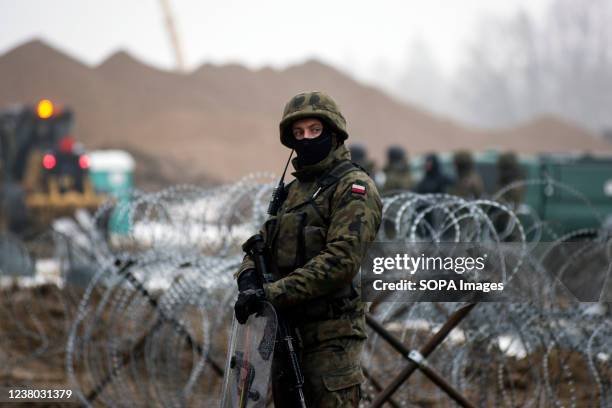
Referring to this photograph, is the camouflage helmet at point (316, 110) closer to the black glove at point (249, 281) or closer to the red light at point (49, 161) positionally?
the black glove at point (249, 281)

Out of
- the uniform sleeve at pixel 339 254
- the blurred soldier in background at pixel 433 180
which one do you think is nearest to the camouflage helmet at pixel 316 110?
the uniform sleeve at pixel 339 254

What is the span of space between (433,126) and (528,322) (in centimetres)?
4753

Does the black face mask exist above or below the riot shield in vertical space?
above

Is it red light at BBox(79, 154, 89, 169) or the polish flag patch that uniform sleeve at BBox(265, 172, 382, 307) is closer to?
the polish flag patch

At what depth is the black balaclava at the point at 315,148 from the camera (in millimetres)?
3643

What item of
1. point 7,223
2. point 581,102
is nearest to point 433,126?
point 581,102

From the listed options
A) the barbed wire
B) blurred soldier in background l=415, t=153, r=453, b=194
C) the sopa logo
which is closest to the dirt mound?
blurred soldier in background l=415, t=153, r=453, b=194

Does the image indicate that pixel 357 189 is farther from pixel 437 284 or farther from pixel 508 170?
pixel 508 170

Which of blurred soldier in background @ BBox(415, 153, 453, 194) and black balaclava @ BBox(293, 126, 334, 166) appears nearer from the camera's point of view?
black balaclava @ BBox(293, 126, 334, 166)

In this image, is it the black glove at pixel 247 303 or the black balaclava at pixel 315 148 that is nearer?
the black glove at pixel 247 303

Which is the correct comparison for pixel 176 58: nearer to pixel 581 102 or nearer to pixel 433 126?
pixel 433 126

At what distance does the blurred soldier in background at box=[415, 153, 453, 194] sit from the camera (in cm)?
952

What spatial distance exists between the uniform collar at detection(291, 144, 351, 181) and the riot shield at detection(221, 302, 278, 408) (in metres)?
0.54

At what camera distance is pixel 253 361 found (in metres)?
3.53
